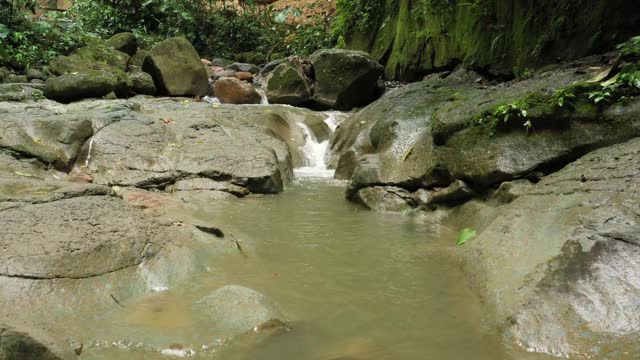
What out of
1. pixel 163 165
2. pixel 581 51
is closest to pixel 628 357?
pixel 581 51

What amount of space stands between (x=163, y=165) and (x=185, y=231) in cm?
365

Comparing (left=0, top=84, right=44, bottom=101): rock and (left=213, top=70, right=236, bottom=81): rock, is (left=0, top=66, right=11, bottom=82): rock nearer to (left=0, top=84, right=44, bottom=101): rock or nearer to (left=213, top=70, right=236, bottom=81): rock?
(left=0, top=84, right=44, bottom=101): rock

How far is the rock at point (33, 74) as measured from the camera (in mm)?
11148

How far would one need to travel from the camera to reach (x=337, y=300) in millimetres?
3469

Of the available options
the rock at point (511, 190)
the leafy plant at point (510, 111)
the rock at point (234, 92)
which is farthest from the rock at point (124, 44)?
the rock at point (511, 190)

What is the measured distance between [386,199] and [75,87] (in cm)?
733

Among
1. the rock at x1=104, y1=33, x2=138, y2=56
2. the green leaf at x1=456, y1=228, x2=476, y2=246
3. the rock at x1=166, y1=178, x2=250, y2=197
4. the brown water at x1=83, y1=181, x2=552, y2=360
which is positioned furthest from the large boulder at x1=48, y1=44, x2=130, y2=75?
the green leaf at x1=456, y1=228, x2=476, y2=246

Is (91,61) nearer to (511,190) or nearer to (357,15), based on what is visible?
(357,15)

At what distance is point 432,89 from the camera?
923 centimetres

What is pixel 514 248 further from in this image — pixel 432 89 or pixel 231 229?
pixel 432 89

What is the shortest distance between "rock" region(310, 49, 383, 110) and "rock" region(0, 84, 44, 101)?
670 centimetres

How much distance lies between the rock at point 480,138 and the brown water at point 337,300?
938 millimetres

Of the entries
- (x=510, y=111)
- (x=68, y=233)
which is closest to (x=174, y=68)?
(x=510, y=111)

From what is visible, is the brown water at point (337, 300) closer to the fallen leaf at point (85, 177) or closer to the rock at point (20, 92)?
the fallen leaf at point (85, 177)
